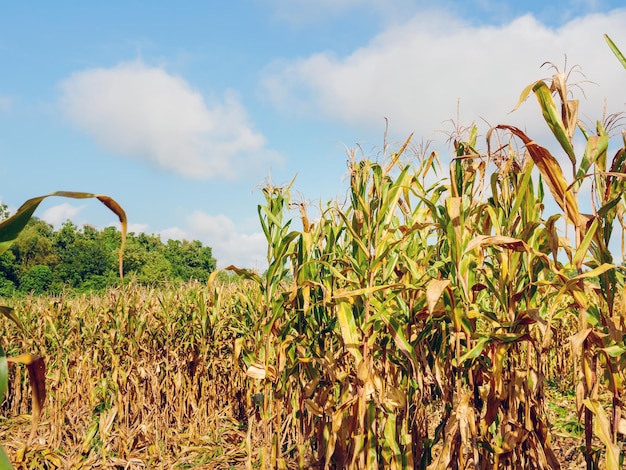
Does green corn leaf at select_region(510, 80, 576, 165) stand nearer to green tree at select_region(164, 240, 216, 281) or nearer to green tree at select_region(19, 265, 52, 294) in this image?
green tree at select_region(19, 265, 52, 294)

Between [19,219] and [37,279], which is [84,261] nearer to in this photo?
[37,279]

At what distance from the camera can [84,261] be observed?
35.0 metres

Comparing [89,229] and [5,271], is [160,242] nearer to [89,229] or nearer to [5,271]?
[89,229]

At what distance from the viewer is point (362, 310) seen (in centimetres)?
348

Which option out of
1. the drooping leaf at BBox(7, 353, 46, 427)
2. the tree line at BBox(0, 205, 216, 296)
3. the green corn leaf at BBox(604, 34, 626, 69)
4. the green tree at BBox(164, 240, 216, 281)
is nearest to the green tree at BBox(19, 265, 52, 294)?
the tree line at BBox(0, 205, 216, 296)

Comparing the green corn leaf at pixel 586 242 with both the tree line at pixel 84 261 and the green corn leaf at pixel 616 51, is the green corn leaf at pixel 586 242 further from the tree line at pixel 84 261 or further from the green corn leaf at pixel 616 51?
the tree line at pixel 84 261

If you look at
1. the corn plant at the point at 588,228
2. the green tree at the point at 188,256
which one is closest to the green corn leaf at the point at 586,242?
the corn plant at the point at 588,228

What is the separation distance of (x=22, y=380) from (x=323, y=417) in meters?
7.35

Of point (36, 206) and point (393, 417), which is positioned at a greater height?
point (36, 206)

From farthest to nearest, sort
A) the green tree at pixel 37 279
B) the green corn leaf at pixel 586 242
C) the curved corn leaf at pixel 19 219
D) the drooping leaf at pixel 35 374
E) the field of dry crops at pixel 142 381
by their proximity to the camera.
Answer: the green tree at pixel 37 279 → the field of dry crops at pixel 142 381 → the green corn leaf at pixel 586 242 → the drooping leaf at pixel 35 374 → the curved corn leaf at pixel 19 219

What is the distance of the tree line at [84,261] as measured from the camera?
32688 millimetres

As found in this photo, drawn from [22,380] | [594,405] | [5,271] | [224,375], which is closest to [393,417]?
[594,405]

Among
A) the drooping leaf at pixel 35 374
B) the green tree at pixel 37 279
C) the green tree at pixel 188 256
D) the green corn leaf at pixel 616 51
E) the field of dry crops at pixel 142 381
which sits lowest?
the field of dry crops at pixel 142 381

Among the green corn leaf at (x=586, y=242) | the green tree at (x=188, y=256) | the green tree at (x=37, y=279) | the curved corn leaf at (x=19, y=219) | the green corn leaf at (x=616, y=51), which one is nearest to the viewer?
the curved corn leaf at (x=19, y=219)
